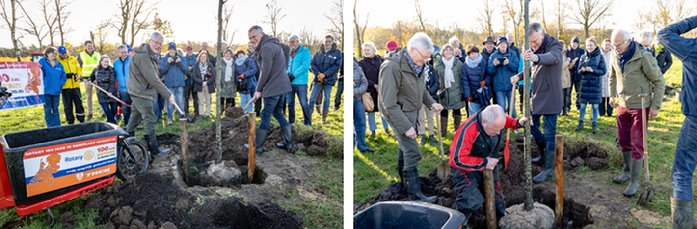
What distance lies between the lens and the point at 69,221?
2.76 metres

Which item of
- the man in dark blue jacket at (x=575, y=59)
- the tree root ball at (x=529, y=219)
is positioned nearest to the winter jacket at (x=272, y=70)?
the tree root ball at (x=529, y=219)

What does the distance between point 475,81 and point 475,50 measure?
0.26 metres

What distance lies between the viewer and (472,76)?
13.3 ft

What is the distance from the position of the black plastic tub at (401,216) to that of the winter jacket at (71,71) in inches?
75.2

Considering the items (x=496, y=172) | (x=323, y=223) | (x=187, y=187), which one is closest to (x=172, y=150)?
(x=187, y=187)

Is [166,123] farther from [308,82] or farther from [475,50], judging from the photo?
[475,50]

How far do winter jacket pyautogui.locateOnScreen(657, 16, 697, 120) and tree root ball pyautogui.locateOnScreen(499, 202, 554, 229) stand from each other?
0.93m

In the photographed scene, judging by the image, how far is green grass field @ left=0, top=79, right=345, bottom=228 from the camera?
2600 millimetres

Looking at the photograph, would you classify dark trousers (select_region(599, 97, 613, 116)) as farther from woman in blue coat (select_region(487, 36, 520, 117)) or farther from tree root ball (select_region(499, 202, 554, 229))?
tree root ball (select_region(499, 202, 554, 229))

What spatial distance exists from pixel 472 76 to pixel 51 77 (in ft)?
9.94

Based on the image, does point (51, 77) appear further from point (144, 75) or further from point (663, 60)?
point (663, 60)

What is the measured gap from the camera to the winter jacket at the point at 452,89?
14.2ft

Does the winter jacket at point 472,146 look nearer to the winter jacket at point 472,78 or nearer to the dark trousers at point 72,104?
the winter jacket at point 472,78

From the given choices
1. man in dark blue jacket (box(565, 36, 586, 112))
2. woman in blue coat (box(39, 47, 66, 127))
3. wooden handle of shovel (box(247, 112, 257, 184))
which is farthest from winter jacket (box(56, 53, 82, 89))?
man in dark blue jacket (box(565, 36, 586, 112))
